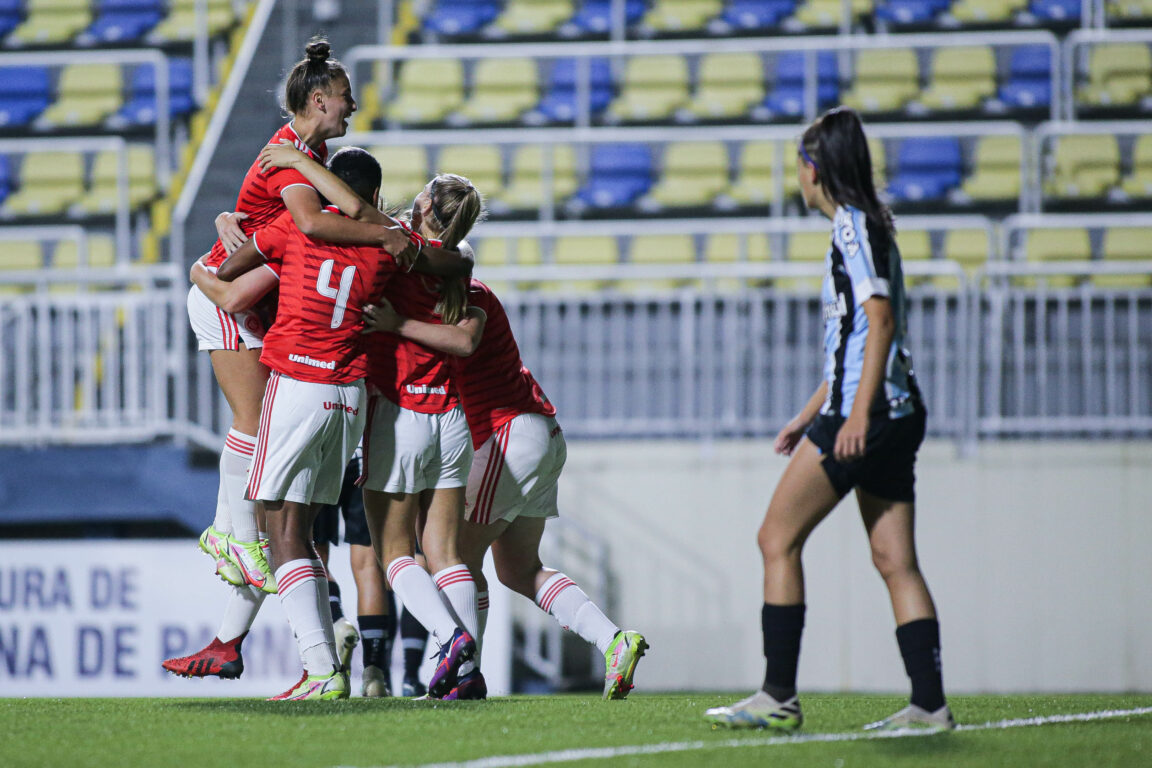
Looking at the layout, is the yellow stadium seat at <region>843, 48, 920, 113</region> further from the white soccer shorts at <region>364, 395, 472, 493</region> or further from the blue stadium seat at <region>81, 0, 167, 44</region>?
the white soccer shorts at <region>364, 395, 472, 493</region>

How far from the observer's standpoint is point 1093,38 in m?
12.0

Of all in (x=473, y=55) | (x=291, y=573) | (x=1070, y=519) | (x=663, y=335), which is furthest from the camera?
(x=473, y=55)

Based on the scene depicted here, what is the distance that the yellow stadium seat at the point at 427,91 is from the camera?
42.5 feet

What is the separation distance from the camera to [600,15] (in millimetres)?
13664

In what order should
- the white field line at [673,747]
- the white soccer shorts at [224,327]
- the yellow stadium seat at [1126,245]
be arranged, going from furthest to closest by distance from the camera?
Result: the yellow stadium seat at [1126,245] < the white soccer shorts at [224,327] < the white field line at [673,747]

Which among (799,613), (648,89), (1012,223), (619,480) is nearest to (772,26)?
(648,89)

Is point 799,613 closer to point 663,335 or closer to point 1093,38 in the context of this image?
point 663,335

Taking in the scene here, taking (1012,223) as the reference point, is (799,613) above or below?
below

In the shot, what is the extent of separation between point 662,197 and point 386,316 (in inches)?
314

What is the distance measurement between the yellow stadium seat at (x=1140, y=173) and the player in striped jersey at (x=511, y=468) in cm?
808

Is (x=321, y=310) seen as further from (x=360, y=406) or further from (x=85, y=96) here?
(x=85, y=96)

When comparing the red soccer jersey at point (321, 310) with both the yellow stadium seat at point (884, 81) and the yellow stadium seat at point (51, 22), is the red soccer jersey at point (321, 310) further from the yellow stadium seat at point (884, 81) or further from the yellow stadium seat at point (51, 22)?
the yellow stadium seat at point (51, 22)

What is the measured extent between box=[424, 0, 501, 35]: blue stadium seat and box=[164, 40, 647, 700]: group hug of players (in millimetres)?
9414

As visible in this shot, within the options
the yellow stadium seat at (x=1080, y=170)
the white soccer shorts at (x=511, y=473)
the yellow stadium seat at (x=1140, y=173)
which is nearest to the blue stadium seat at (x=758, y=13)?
the yellow stadium seat at (x=1080, y=170)
